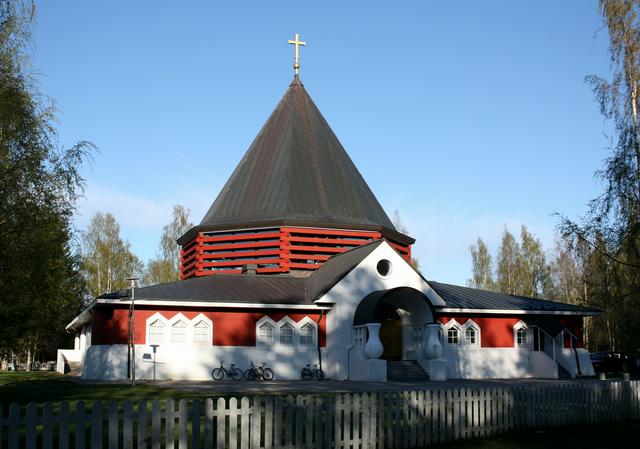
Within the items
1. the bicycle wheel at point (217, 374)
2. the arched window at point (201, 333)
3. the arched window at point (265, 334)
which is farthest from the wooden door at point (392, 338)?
the arched window at point (201, 333)

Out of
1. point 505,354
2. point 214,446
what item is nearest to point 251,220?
point 505,354

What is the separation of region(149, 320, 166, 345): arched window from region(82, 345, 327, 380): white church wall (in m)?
0.26

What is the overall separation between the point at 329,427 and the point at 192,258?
79.4 feet

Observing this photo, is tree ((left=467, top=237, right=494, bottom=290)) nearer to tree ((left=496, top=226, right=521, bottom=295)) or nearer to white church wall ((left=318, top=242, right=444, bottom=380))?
tree ((left=496, top=226, right=521, bottom=295))

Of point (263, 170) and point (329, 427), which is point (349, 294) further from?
point (329, 427)

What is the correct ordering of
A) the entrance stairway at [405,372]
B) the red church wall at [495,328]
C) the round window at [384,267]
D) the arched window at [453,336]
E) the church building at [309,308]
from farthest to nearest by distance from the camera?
1. the red church wall at [495,328]
2. the arched window at [453,336]
3. the round window at [384,267]
4. the entrance stairway at [405,372]
5. the church building at [309,308]

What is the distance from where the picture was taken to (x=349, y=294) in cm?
2831

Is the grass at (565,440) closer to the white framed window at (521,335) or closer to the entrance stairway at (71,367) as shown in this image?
the white framed window at (521,335)

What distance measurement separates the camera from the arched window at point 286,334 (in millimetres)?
27766

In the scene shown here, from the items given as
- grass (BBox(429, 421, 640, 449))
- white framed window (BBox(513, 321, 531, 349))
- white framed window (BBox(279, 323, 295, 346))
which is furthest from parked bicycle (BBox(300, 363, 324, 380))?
grass (BBox(429, 421, 640, 449))

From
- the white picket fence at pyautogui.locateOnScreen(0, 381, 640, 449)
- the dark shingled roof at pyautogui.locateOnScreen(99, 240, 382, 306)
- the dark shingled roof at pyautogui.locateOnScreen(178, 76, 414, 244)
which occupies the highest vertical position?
the dark shingled roof at pyautogui.locateOnScreen(178, 76, 414, 244)

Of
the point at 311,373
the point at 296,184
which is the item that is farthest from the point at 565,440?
the point at 296,184

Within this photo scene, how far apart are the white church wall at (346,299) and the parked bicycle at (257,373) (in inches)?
96.2

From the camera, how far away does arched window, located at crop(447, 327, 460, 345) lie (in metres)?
30.1
